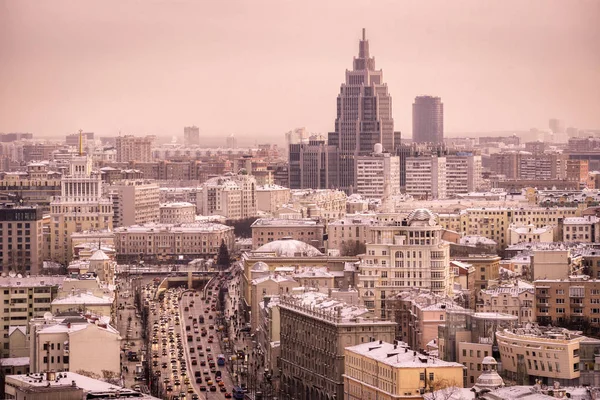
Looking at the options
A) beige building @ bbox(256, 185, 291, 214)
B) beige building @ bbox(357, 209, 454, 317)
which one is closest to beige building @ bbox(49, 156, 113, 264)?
beige building @ bbox(256, 185, 291, 214)

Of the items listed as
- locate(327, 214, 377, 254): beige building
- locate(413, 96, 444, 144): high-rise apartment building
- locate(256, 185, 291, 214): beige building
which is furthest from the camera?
locate(413, 96, 444, 144): high-rise apartment building

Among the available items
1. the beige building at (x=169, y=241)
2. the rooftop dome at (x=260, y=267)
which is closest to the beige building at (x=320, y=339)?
the rooftop dome at (x=260, y=267)

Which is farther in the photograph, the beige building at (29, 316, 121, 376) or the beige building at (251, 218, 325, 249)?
the beige building at (251, 218, 325, 249)

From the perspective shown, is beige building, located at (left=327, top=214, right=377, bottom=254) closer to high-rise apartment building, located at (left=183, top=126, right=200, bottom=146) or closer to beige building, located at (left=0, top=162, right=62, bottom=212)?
beige building, located at (left=0, top=162, right=62, bottom=212)

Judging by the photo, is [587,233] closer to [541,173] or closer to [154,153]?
[541,173]

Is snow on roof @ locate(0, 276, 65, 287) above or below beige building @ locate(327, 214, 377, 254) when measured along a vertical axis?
below

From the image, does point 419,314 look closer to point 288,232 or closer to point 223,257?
point 288,232

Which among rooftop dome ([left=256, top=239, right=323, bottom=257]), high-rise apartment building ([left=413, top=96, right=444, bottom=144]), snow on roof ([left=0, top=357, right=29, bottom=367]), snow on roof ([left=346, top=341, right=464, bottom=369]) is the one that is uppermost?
high-rise apartment building ([left=413, top=96, right=444, bottom=144])
